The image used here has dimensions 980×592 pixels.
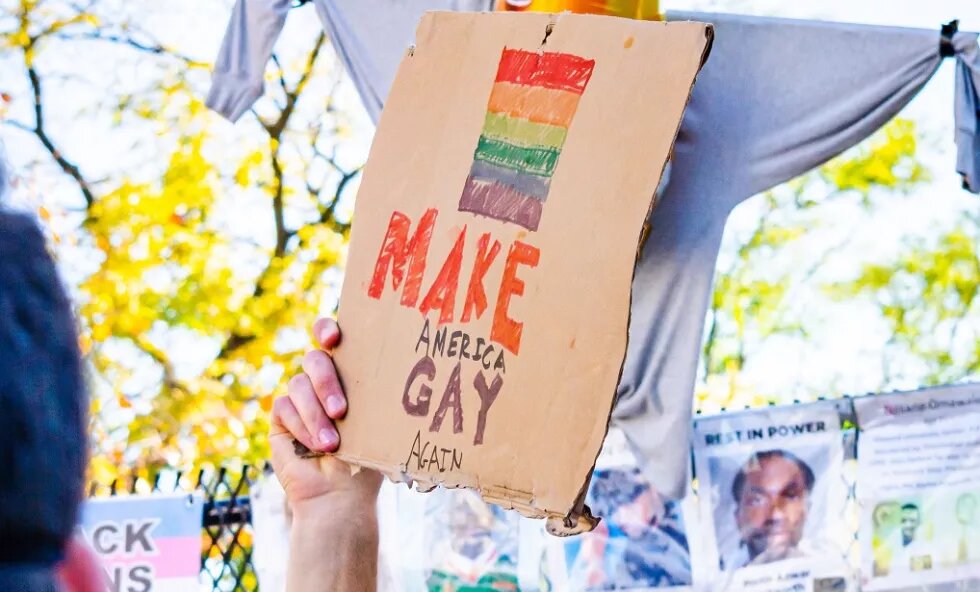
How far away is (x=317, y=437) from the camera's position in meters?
1.30

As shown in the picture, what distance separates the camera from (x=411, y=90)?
1352 millimetres

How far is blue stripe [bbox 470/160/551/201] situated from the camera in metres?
1.20

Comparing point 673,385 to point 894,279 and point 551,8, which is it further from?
point 894,279

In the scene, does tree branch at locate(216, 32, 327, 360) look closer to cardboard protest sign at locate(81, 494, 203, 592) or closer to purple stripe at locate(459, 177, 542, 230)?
cardboard protest sign at locate(81, 494, 203, 592)

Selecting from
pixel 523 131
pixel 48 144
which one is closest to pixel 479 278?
pixel 523 131

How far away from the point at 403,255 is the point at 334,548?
0.35 m

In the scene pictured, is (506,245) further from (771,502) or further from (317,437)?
(771,502)

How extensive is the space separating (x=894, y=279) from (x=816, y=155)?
10.2 meters

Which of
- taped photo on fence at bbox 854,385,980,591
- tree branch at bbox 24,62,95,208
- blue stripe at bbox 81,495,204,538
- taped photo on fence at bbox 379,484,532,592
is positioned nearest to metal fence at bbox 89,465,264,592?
blue stripe at bbox 81,495,204,538

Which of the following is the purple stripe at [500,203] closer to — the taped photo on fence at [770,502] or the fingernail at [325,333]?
the fingernail at [325,333]

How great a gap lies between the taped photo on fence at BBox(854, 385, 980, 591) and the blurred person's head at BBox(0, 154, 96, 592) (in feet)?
10.8

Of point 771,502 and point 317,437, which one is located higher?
point 771,502

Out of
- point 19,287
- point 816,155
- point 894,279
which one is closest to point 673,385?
point 816,155

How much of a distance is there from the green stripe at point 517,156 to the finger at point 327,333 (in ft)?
0.83
